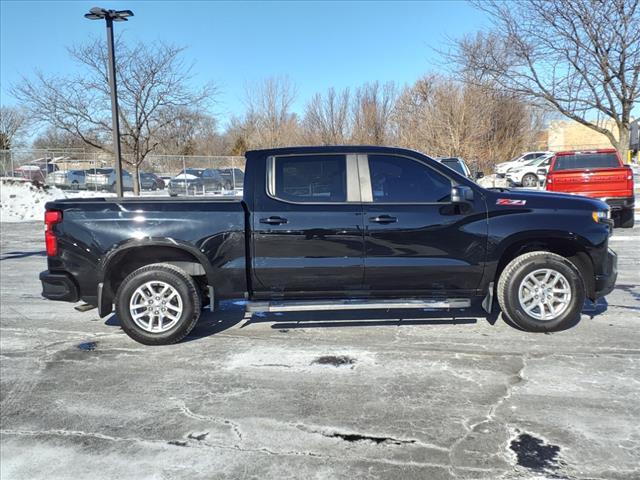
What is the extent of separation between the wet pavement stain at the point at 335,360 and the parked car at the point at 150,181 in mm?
25454

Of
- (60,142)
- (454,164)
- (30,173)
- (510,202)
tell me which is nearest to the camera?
(510,202)

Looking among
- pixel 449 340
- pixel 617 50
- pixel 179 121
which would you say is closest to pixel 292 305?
pixel 449 340

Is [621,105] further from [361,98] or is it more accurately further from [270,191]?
[361,98]

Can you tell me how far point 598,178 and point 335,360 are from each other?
10.8 meters

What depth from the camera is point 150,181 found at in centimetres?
2883

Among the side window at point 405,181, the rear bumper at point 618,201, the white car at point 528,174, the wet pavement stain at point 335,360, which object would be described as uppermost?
the white car at point 528,174

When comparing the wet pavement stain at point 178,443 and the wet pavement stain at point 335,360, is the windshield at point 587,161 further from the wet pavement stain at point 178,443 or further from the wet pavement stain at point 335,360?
the wet pavement stain at point 178,443

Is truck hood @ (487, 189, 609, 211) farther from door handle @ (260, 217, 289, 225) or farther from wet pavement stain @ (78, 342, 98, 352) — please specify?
wet pavement stain @ (78, 342, 98, 352)

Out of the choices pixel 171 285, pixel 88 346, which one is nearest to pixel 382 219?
pixel 171 285

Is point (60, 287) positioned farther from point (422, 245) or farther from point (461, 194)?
point (461, 194)

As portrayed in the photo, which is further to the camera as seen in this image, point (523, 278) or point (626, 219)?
point (626, 219)

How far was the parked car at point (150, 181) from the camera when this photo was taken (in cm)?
2817

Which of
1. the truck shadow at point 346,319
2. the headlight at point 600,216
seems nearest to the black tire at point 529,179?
the truck shadow at point 346,319

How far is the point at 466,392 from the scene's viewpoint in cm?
381
